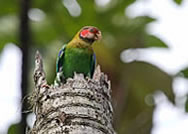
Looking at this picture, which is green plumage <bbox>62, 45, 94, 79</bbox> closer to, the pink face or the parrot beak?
the pink face

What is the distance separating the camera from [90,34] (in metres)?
5.91

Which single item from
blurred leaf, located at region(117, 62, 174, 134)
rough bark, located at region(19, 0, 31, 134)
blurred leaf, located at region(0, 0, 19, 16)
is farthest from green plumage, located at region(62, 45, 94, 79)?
rough bark, located at region(19, 0, 31, 134)

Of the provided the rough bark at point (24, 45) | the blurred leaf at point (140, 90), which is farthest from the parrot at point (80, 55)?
the rough bark at point (24, 45)

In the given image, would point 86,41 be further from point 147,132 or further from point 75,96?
point 75,96

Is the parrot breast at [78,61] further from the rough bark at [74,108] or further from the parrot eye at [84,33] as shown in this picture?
the rough bark at [74,108]

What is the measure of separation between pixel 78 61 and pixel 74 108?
2.60 m

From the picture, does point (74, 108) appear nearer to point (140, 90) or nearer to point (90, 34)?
point (140, 90)

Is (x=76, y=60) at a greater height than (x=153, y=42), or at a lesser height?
greater

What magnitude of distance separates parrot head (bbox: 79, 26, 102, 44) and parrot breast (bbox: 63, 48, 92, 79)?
0.13 meters

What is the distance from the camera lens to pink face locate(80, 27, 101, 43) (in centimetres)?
556

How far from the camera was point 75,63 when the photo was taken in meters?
5.83

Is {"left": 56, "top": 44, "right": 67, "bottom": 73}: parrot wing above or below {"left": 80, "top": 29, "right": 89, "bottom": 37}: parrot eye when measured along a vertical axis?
below

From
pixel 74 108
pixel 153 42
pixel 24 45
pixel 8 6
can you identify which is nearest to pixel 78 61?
pixel 153 42

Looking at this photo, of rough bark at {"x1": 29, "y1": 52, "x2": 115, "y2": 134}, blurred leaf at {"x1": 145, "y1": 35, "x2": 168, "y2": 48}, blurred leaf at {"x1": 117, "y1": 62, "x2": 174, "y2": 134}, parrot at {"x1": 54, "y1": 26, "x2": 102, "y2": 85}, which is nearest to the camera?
rough bark at {"x1": 29, "y1": 52, "x2": 115, "y2": 134}
